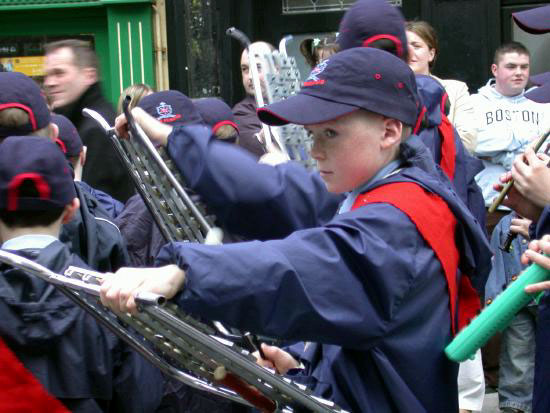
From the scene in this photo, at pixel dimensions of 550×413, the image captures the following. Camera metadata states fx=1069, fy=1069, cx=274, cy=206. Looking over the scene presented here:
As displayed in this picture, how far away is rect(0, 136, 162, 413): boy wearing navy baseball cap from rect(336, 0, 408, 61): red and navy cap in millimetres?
1306

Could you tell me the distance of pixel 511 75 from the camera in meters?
7.20

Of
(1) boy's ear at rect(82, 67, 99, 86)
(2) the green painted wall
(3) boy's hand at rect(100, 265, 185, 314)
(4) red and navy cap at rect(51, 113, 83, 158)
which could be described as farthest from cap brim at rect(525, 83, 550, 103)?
(2) the green painted wall

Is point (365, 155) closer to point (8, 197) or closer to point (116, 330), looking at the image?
point (116, 330)

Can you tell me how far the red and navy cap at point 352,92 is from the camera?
2.54 meters

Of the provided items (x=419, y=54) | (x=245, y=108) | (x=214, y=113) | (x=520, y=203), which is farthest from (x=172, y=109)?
(x=245, y=108)

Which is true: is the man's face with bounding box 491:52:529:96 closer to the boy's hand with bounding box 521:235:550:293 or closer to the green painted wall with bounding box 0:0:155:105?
the green painted wall with bounding box 0:0:155:105

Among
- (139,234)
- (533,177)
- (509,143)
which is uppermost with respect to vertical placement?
(533,177)

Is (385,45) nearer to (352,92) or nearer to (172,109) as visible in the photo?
(172,109)

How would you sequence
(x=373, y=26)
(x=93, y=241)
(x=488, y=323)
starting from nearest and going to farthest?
(x=488, y=323) < (x=93, y=241) < (x=373, y=26)

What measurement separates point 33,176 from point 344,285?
4.48 feet

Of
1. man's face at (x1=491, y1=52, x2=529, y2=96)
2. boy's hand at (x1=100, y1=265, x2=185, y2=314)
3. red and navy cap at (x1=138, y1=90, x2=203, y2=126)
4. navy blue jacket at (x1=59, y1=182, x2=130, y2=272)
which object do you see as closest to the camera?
boy's hand at (x1=100, y1=265, x2=185, y2=314)

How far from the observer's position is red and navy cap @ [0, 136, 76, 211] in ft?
10.7

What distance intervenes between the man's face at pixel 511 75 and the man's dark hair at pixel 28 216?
179 inches

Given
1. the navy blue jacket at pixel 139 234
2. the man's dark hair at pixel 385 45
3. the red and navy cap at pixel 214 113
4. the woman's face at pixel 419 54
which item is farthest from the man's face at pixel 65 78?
the man's dark hair at pixel 385 45
